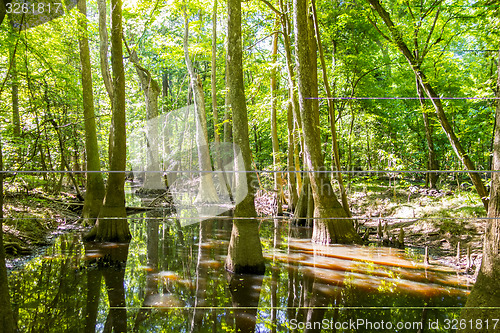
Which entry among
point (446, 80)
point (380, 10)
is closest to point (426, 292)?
point (380, 10)

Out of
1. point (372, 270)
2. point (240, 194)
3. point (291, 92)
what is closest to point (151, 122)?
point (291, 92)

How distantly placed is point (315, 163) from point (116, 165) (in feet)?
15.0

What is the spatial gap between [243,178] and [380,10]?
4216mm

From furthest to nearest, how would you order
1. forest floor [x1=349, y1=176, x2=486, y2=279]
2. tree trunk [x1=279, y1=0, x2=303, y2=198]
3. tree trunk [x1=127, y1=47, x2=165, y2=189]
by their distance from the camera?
tree trunk [x1=127, y1=47, x2=165, y2=189], tree trunk [x1=279, y1=0, x2=303, y2=198], forest floor [x1=349, y1=176, x2=486, y2=279]

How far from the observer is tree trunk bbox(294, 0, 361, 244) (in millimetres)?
7262

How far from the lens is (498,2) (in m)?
→ 5.01

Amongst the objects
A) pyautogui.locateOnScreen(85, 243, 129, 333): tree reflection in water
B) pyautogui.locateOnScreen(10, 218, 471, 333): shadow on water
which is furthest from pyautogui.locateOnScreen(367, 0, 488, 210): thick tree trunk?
pyautogui.locateOnScreen(85, 243, 129, 333): tree reflection in water

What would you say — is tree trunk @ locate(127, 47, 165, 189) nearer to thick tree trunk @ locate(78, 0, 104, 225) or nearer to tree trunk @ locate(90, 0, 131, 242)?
thick tree trunk @ locate(78, 0, 104, 225)

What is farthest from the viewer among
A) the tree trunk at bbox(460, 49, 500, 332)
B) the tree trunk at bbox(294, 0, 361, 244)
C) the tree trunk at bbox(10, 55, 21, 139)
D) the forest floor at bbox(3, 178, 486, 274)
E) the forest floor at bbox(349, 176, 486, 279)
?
the tree trunk at bbox(10, 55, 21, 139)

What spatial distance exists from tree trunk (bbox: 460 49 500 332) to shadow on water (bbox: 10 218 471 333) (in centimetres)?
119

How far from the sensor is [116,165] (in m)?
7.77

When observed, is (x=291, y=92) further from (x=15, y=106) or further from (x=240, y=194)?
(x=15, y=106)

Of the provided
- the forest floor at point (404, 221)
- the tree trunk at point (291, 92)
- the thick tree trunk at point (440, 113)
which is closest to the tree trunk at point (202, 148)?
the tree trunk at point (291, 92)

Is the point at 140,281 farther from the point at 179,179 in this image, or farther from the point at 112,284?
the point at 179,179
